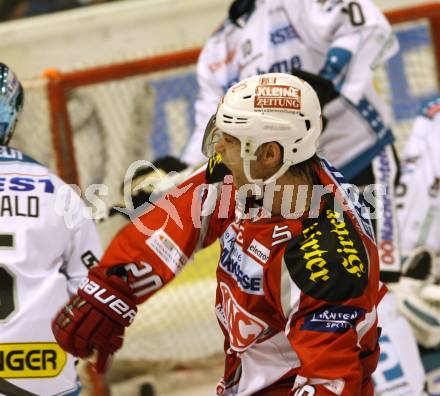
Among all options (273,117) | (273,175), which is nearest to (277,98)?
(273,117)

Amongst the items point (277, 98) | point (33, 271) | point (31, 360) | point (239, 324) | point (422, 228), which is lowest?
point (422, 228)

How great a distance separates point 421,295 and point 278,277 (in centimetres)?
163

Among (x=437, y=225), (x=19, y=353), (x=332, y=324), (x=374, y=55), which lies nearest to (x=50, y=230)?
(x=19, y=353)

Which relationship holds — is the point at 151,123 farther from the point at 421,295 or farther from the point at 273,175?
the point at 273,175

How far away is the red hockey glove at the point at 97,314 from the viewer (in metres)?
2.37

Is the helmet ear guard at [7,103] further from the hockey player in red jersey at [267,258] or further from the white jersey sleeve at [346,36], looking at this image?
the white jersey sleeve at [346,36]

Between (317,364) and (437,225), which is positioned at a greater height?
(317,364)

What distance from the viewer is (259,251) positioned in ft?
7.43

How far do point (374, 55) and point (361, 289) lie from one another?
159 centimetres

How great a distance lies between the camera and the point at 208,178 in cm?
248

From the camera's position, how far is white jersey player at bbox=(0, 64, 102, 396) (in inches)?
105

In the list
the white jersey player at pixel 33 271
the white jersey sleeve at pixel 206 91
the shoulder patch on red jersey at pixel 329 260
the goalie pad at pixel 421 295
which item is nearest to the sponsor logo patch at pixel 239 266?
the shoulder patch on red jersey at pixel 329 260

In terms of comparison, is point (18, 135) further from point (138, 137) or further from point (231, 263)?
point (231, 263)

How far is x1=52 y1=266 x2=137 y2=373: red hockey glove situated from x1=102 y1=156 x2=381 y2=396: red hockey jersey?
0.04 metres
